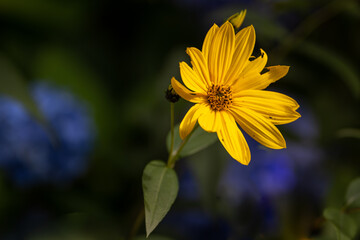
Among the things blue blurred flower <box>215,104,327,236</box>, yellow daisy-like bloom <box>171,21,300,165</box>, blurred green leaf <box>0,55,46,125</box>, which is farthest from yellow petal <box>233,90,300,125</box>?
blurred green leaf <box>0,55,46,125</box>

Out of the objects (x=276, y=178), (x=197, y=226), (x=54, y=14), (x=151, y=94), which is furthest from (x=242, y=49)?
(x=54, y=14)

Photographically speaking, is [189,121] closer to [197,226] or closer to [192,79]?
[192,79]

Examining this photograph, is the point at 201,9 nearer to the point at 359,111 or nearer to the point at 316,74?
the point at 316,74

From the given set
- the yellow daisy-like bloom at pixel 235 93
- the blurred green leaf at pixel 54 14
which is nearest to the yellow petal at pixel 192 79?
the yellow daisy-like bloom at pixel 235 93

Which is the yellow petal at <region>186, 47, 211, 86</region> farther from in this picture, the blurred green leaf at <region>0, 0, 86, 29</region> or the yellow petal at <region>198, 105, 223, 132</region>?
the blurred green leaf at <region>0, 0, 86, 29</region>

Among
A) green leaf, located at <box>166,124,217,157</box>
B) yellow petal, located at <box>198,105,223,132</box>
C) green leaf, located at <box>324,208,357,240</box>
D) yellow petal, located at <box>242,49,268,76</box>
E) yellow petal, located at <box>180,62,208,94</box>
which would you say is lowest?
green leaf, located at <box>324,208,357,240</box>

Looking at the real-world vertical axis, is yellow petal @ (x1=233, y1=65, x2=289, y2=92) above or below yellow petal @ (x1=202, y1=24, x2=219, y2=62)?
below

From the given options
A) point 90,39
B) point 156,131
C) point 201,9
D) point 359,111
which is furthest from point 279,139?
point 90,39

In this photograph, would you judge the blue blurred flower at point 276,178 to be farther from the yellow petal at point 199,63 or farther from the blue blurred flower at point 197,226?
the yellow petal at point 199,63
